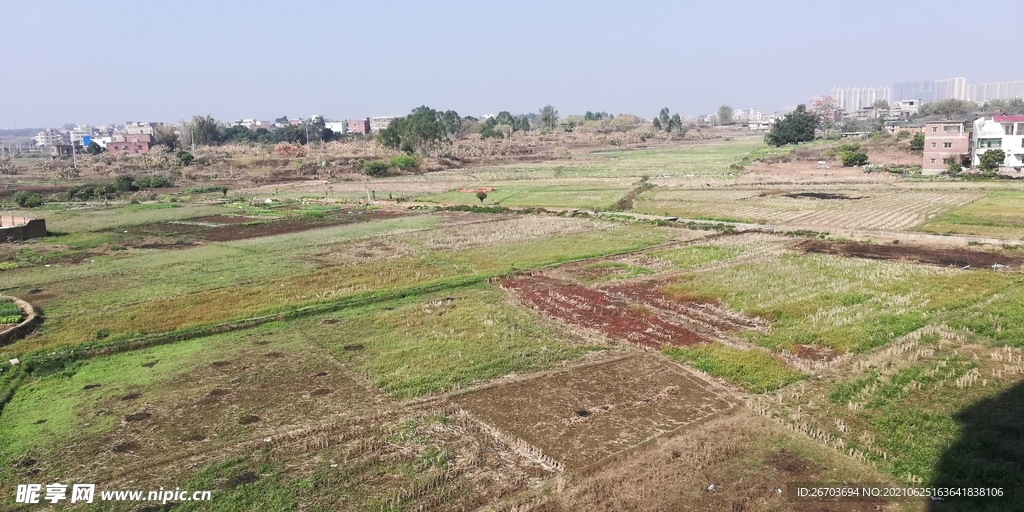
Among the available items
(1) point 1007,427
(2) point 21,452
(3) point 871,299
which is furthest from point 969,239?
(2) point 21,452

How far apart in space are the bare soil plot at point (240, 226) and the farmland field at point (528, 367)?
3503 millimetres

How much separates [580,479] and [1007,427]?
783cm

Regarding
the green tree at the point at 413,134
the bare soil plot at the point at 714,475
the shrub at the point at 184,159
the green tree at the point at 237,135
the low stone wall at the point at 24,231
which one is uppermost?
the green tree at the point at 237,135

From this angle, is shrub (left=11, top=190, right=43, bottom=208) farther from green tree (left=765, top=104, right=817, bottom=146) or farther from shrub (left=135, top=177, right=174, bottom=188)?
green tree (left=765, top=104, right=817, bottom=146)

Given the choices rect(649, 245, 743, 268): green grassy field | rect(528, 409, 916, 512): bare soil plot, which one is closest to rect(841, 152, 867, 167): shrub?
rect(649, 245, 743, 268): green grassy field

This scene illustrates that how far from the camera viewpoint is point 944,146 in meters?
60.1

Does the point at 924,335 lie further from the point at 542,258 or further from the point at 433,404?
the point at 542,258

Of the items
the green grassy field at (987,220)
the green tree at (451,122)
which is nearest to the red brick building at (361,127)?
the green tree at (451,122)

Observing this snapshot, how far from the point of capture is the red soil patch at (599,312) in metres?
17.8

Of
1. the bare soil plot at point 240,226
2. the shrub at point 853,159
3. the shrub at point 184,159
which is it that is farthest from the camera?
the shrub at point 184,159

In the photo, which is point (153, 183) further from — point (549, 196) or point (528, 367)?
point (528, 367)

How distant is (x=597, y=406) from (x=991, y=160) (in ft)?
181

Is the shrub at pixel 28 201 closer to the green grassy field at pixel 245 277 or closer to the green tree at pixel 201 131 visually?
the green grassy field at pixel 245 277

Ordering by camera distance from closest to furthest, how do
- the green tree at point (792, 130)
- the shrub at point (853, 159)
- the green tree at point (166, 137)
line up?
the shrub at point (853, 159)
the green tree at point (792, 130)
the green tree at point (166, 137)
